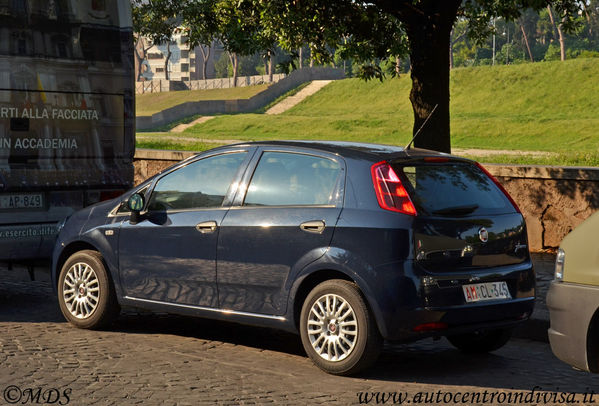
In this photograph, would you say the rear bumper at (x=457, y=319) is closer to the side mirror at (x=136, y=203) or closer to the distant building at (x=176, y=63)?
the side mirror at (x=136, y=203)

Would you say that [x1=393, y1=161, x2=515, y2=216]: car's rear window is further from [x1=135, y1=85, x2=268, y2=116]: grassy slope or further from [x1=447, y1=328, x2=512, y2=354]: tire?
[x1=135, y1=85, x2=268, y2=116]: grassy slope

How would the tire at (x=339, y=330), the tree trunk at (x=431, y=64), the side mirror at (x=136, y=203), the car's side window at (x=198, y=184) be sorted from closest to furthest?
the tire at (x=339, y=330)
the car's side window at (x=198, y=184)
the side mirror at (x=136, y=203)
the tree trunk at (x=431, y=64)

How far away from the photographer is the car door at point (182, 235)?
23.8 ft

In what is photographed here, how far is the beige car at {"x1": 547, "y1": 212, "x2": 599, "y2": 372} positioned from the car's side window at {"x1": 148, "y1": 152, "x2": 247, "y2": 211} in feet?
9.41

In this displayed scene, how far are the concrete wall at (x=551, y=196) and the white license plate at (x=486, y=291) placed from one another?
224 inches

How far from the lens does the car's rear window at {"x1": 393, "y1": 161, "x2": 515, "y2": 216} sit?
21.2ft

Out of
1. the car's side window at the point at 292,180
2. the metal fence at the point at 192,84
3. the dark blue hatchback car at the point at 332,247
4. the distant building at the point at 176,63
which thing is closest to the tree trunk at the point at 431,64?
the dark blue hatchback car at the point at 332,247

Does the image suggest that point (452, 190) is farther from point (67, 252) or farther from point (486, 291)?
point (67, 252)

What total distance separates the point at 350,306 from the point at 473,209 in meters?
1.08

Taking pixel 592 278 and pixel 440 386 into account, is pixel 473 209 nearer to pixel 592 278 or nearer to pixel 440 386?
pixel 440 386

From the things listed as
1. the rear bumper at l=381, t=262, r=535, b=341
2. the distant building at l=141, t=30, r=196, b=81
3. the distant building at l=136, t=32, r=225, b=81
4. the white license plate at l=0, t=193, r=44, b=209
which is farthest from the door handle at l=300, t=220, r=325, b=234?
the distant building at l=141, t=30, r=196, b=81

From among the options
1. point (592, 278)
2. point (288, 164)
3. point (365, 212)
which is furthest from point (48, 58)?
point (592, 278)

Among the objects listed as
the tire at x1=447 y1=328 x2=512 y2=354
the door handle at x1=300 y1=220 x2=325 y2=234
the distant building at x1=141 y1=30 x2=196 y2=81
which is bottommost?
the tire at x1=447 y1=328 x2=512 y2=354

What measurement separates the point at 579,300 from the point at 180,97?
79.5 meters
